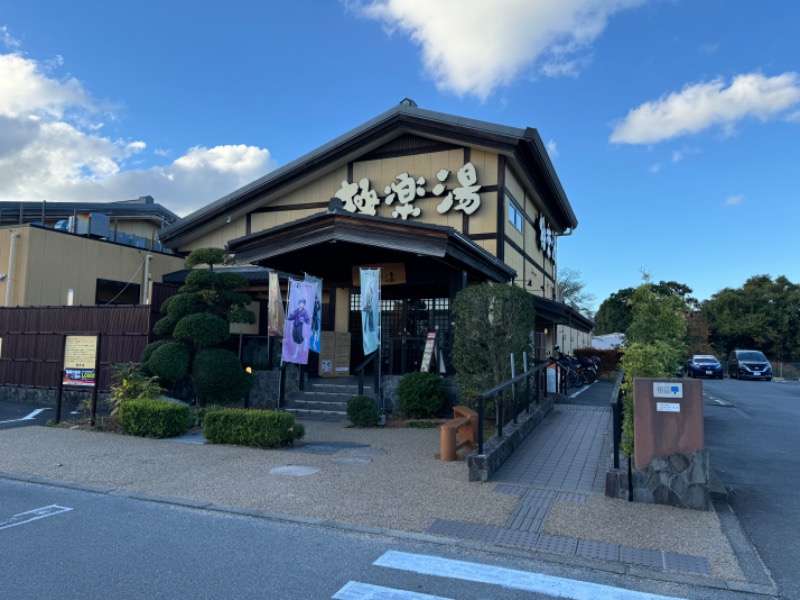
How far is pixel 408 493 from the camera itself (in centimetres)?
664

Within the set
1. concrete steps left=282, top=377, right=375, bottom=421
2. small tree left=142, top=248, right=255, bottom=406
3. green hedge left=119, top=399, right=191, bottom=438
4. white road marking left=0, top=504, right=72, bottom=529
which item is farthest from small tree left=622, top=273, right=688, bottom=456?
small tree left=142, top=248, right=255, bottom=406

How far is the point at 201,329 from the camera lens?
481 inches

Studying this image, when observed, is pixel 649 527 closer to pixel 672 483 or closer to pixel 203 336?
pixel 672 483

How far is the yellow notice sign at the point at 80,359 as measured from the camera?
11.9 metres

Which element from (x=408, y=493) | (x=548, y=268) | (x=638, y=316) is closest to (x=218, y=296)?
(x=408, y=493)

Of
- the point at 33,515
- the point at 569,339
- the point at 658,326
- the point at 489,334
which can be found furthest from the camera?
the point at 569,339

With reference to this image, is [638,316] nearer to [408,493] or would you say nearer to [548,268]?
[408,493]

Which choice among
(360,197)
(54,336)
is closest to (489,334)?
(360,197)

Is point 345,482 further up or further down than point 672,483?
further down

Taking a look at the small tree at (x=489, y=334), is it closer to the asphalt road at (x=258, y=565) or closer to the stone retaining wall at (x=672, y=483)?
the stone retaining wall at (x=672, y=483)

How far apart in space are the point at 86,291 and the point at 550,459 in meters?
16.1

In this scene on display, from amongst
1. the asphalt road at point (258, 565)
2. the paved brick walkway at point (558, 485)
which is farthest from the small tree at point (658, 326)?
the asphalt road at point (258, 565)

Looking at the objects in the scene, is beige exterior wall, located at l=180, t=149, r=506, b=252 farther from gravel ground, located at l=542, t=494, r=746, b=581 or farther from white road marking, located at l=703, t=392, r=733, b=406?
gravel ground, located at l=542, t=494, r=746, b=581

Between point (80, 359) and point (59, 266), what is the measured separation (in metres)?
7.05
